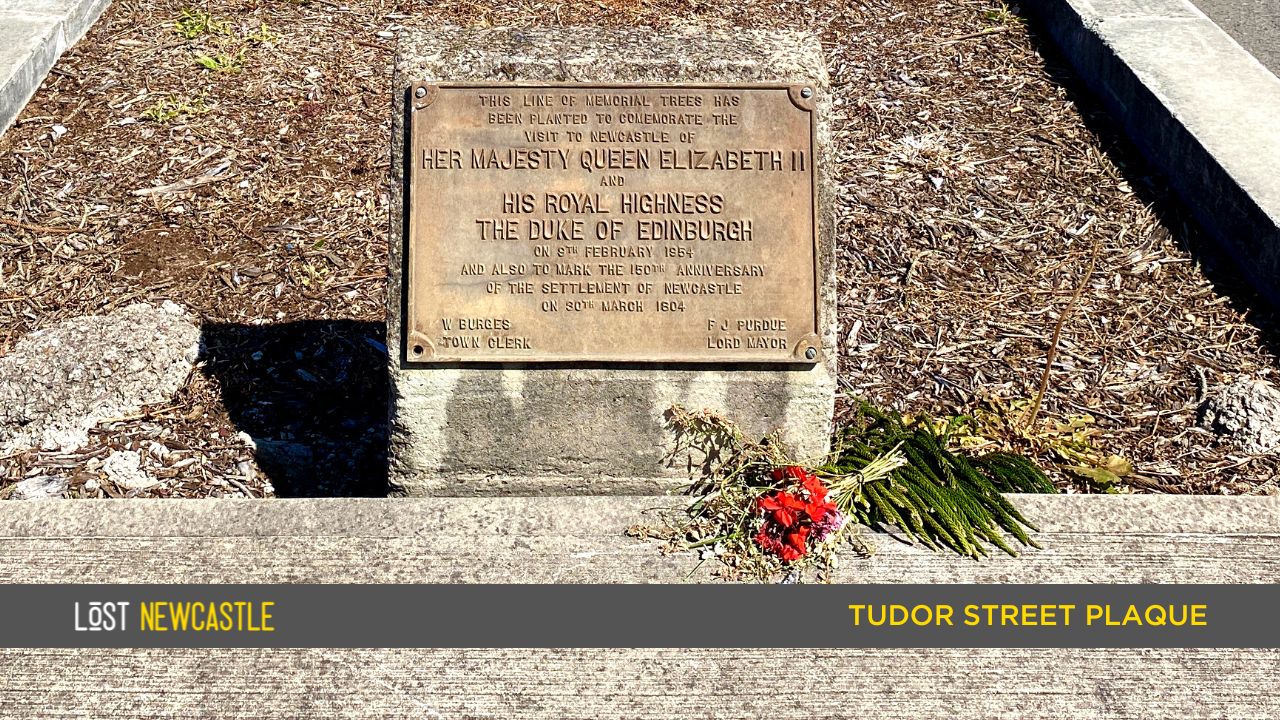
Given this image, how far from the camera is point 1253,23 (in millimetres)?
6895

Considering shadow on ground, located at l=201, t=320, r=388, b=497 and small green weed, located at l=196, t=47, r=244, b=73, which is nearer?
shadow on ground, located at l=201, t=320, r=388, b=497

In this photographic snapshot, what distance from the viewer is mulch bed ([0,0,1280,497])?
406cm

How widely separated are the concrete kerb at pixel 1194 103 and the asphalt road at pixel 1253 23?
60 cm

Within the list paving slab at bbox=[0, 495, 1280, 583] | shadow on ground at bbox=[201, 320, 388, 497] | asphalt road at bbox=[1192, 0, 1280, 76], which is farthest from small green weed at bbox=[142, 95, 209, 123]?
asphalt road at bbox=[1192, 0, 1280, 76]

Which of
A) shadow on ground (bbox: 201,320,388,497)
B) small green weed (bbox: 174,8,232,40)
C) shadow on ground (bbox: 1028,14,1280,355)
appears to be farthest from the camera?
small green weed (bbox: 174,8,232,40)

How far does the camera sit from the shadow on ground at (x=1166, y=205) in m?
4.55

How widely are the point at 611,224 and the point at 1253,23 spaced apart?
5354 millimetres

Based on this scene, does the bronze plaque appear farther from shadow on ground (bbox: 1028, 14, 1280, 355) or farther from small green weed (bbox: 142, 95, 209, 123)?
small green weed (bbox: 142, 95, 209, 123)

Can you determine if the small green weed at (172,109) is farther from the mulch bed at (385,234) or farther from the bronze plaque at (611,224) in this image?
the bronze plaque at (611,224)

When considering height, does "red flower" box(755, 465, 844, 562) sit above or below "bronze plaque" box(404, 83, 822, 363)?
below

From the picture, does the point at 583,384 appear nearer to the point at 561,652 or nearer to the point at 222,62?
the point at 561,652

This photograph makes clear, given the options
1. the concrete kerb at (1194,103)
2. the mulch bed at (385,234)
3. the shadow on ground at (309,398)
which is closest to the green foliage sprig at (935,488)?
the mulch bed at (385,234)

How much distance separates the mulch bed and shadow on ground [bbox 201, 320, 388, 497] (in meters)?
0.01

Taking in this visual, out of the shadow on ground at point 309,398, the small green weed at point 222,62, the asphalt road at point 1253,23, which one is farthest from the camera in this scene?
the asphalt road at point 1253,23
